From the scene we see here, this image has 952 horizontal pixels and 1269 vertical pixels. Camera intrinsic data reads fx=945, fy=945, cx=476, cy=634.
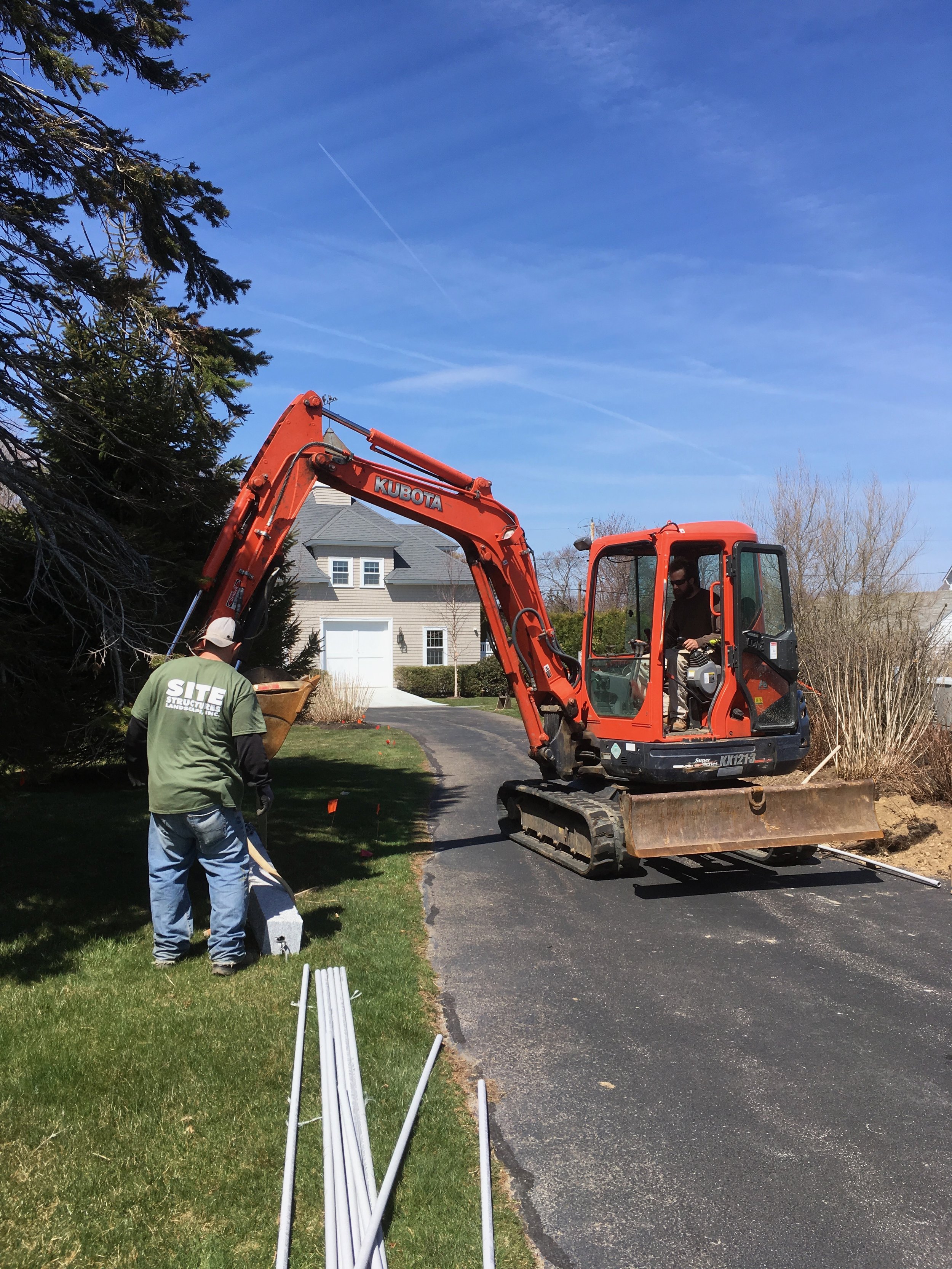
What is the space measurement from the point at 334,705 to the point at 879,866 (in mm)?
15870

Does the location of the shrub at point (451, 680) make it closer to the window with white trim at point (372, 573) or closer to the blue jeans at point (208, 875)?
the window with white trim at point (372, 573)

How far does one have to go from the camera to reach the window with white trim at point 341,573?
33.4 meters

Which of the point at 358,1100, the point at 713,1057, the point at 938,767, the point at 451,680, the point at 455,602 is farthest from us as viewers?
the point at 455,602

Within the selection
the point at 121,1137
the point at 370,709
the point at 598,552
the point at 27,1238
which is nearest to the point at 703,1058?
the point at 121,1137

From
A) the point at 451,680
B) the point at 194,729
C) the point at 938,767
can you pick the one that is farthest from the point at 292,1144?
the point at 451,680

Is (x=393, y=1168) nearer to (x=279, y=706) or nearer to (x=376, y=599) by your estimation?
(x=279, y=706)

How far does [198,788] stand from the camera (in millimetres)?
5496

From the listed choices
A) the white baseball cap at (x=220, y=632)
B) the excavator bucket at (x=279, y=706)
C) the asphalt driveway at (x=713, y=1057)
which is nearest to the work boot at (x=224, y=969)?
the asphalt driveway at (x=713, y=1057)

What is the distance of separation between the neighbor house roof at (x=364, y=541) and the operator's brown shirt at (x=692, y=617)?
2455 centimetres

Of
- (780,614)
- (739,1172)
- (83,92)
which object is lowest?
(739,1172)

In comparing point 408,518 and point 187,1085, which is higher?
point 408,518

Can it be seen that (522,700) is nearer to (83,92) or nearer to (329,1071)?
(329,1071)

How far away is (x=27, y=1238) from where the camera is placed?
124 inches

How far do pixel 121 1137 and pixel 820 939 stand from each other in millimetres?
4635
